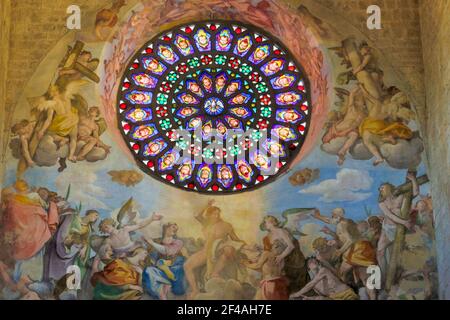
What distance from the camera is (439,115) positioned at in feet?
53.3

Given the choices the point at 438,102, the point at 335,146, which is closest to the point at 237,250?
the point at 335,146

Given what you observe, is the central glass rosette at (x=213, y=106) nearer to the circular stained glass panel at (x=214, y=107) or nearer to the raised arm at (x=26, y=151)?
the circular stained glass panel at (x=214, y=107)

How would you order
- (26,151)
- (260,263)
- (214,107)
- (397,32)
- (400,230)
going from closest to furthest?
(260,263), (400,230), (26,151), (397,32), (214,107)

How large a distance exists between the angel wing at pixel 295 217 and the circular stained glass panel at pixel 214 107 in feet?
1.88

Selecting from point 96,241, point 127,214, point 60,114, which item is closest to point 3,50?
A: point 60,114

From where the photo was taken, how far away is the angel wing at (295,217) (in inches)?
636

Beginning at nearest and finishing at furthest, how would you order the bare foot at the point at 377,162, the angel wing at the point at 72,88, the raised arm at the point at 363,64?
the bare foot at the point at 377,162
the angel wing at the point at 72,88
the raised arm at the point at 363,64

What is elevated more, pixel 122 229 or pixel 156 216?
pixel 156 216

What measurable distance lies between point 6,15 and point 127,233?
328 centimetres

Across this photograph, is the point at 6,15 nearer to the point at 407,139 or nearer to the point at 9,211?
the point at 9,211

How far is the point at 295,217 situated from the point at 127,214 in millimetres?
1976

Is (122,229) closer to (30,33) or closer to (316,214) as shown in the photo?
(316,214)

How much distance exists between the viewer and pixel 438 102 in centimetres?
1630

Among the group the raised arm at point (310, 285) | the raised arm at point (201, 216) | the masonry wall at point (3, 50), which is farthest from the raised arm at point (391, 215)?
the masonry wall at point (3, 50)
